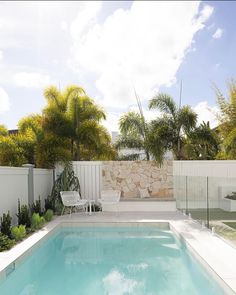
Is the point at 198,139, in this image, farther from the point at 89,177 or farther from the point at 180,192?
the point at 89,177

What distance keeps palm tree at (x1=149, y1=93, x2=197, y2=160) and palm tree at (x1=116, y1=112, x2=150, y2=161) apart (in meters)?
0.61

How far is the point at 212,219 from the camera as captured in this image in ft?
28.1

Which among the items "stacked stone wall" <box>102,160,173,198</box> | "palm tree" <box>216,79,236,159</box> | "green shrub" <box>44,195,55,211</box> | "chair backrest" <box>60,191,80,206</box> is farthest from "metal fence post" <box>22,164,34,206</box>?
"palm tree" <box>216,79,236,159</box>

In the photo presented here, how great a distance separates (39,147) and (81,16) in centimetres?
931

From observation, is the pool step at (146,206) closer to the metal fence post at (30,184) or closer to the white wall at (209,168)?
the white wall at (209,168)

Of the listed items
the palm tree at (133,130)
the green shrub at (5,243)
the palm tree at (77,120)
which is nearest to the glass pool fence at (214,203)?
the palm tree at (133,130)

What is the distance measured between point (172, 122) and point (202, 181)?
505cm

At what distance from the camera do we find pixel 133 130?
14.4m

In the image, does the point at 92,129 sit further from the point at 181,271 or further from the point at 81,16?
the point at 81,16

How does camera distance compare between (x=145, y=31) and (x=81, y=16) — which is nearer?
(x=81, y=16)

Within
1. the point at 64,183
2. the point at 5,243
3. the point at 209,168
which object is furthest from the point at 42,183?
the point at 209,168

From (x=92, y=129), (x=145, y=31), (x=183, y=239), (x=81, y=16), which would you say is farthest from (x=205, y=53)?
(x=81, y=16)

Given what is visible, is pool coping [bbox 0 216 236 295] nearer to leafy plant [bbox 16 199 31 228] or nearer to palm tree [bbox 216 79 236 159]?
leafy plant [bbox 16 199 31 228]

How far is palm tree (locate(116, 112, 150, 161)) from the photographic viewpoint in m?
14.3
